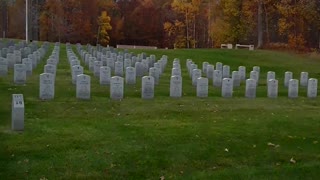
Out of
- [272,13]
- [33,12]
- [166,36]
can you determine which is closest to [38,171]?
[272,13]

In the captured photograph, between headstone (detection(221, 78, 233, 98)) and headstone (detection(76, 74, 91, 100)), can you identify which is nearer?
A: headstone (detection(76, 74, 91, 100))

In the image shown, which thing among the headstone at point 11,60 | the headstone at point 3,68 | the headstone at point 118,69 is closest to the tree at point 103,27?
the headstone at point 11,60

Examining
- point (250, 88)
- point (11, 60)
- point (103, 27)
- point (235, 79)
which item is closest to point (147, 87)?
point (250, 88)

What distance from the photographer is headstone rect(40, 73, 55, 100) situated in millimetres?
14664

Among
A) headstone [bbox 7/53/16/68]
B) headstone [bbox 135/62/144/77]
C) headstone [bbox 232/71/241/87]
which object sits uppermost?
headstone [bbox 7/53/16/68]

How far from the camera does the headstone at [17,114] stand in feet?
34.4

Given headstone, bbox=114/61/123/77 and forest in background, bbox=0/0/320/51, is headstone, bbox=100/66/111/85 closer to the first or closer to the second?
headstone, bbox=114/61/123/77

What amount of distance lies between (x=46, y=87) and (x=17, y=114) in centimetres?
421

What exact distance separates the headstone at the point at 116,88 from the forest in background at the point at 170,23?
32.8m

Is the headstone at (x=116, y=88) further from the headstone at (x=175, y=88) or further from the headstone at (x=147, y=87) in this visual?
the headstone at (x=175, y=88)

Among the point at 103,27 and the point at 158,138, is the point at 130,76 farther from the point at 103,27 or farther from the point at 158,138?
the point at 103,27

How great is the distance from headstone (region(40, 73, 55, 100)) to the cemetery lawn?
25 cm

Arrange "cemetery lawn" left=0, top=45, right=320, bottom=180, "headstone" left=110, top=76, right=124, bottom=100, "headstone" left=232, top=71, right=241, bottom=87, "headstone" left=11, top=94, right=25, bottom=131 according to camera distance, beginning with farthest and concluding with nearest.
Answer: "headstone" left=232, top=71, right=241, bottom=87 < "headstone" left=110, top=76, right=124, bottom=100 < "headstone" left=11, top=94, right=25, bottom=131 < "cemetery lawn" left=0, top=45, right=320, bottom=180

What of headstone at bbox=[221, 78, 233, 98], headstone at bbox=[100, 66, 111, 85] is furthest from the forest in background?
headstone at bbox=[221, 78, 233, 98]
